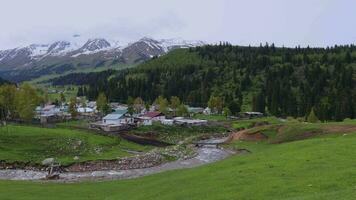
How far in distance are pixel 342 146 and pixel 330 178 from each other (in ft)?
65.7

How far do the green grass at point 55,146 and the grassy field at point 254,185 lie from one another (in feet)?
108

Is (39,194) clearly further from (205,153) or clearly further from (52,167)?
(205,153)

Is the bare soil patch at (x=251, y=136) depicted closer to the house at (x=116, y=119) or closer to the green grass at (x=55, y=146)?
the green grass at (x=55, y=146)

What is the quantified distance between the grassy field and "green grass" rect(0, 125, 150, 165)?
33.0 m

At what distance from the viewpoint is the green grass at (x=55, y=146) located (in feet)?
306

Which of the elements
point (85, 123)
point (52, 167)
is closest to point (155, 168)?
point (52, 167)

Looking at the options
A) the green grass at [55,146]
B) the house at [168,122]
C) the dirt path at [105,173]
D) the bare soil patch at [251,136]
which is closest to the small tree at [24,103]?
the green grass at [55,146]

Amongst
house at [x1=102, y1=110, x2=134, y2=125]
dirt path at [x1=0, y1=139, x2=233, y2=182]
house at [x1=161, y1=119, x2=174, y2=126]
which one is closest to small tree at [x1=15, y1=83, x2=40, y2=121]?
house at [x1=102, y1=110, x2=134, y2=125]

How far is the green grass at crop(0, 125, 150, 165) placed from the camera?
93.1 m

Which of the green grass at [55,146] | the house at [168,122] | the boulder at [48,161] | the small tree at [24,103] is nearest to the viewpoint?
the boulder at [48,161]

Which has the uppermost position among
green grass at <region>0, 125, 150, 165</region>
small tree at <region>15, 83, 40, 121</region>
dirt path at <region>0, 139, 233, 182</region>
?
small tree at <region>15, 83, 40, 121</region>

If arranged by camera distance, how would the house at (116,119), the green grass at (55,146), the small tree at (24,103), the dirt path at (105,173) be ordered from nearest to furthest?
the dirt path at (105,173), the green grass at (55,146), the small tree at (24,103), the house at (116,119)

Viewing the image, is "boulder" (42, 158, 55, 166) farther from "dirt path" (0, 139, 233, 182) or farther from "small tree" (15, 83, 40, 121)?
"small tree" (15, 83, 40, 121)

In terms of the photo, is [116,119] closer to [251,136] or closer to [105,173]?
[251,136]
